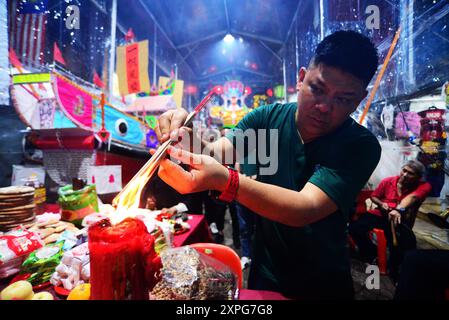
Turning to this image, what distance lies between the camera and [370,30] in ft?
4.27

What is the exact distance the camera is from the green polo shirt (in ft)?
3.57

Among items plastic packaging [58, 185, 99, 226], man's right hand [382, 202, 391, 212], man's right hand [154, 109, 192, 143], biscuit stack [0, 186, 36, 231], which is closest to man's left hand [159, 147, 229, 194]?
man's right hand [154, 109, 192, 143]

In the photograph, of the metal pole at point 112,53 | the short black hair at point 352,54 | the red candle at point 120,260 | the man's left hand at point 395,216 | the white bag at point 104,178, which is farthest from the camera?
the metal pole at point 112,53

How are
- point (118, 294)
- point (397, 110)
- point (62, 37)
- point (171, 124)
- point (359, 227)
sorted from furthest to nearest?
point (359, 227) → point (62, 37) → point (397, 110) → point (171, 124) → point (118, 294)

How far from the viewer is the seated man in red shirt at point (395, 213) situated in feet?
5.20

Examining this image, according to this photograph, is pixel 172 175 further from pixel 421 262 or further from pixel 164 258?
pixel 421 262

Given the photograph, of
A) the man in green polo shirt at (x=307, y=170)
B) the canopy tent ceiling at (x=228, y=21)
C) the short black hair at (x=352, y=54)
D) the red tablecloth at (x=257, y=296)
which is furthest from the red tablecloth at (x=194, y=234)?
the canopy tent ceiling at (x=228, y=21)

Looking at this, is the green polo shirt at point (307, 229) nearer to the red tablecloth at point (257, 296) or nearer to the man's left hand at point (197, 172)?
the red tablecloth at point (257, 296)

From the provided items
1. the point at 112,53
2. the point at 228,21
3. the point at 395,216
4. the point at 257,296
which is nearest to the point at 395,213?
the point at 395,216

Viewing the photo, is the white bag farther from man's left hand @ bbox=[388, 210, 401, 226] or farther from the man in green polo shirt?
man's left hand @ bbox=[388, 210, 401, 226]

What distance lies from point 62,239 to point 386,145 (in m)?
2.52

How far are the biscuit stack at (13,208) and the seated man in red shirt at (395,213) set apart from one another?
3385mm

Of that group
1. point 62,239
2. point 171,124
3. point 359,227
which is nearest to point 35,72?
point 62,239

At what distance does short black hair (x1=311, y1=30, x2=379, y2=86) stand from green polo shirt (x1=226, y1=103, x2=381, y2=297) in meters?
0.28
